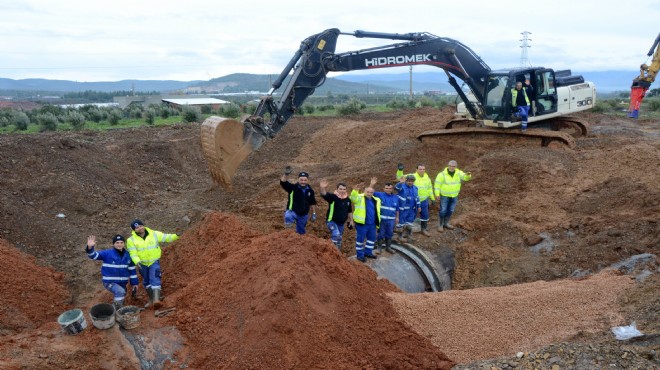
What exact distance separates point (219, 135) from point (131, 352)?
4.93 meters

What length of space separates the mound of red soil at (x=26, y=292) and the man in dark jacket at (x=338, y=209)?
15.3 feet

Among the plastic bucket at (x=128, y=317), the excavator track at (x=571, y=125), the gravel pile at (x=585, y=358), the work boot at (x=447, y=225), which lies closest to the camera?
the gravel pile at (x=585, y=358)

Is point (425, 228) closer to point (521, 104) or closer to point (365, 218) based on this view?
point (365, 218)

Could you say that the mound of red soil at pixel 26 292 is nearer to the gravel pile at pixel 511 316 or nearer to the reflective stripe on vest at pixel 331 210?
the reflective stripe on vest at pixel 331 210

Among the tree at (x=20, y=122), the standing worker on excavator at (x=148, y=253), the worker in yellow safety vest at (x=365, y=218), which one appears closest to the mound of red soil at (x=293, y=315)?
the standing worker on excavator at (x=148, y=253)

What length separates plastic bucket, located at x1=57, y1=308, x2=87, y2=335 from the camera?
5738mm

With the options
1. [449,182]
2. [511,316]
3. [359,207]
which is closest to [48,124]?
[359,207]

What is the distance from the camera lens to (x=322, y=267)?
21.4 feet

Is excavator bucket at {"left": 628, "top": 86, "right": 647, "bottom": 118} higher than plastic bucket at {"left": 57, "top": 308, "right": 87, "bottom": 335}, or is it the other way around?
excavator bucket at {"left": 628, "top": 86, "right": 647, "bottom": 118}

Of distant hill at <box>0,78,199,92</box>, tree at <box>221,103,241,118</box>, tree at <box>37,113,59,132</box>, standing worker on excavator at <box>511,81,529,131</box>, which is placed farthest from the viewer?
distant hill at <box>0,78,199,92</box>

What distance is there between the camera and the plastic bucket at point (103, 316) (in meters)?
5.84

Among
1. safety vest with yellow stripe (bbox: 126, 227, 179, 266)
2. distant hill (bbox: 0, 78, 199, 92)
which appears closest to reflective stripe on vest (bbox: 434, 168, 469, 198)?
safety vest with yellow stripe (bbox: 126, 227, 179, 266)

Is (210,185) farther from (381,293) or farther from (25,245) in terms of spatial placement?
(381,293)

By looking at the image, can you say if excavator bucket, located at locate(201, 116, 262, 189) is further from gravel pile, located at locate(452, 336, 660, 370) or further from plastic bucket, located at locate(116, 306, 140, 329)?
gravel pile, located at locate(452, 336, 660, 370)
